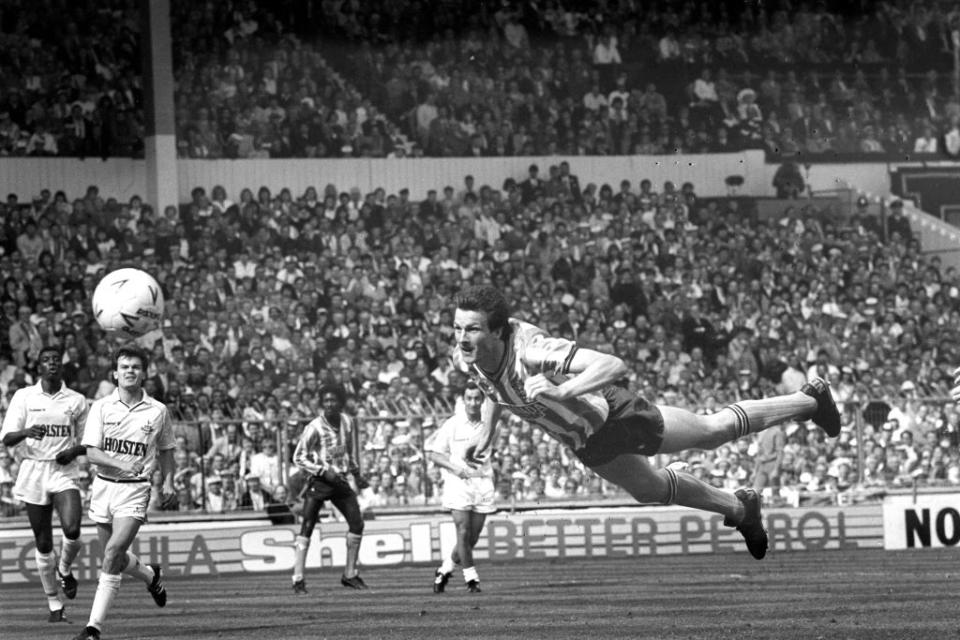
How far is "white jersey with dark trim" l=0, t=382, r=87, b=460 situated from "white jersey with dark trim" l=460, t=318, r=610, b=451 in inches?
224

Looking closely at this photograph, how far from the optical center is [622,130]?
3222cm

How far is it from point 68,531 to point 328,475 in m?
3.73

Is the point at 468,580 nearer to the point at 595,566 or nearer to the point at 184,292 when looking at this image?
the point at 595,566

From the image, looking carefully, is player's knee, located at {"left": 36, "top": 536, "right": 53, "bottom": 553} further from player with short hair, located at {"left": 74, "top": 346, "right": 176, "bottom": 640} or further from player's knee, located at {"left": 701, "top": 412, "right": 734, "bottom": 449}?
player's knee, located at {"left": 701, "top": 412, "right": 734, "bottom": 449}

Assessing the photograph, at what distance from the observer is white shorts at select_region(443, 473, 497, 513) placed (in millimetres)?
17500

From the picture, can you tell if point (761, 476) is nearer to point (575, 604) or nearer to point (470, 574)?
point (470, 574)

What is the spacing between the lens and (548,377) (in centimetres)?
1027

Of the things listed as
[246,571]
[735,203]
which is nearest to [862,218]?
[735,203]

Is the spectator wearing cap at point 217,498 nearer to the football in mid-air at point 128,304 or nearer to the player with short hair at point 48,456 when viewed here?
the player with short hair at point 48,456

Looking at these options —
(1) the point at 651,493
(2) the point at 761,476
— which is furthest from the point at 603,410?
(2) the point at 761,476

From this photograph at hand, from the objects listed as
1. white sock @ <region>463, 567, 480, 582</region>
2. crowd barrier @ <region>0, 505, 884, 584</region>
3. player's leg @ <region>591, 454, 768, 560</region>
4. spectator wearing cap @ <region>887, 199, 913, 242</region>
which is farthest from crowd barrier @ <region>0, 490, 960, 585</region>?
player's leg @ <region>591, 454, 768, 560</region>

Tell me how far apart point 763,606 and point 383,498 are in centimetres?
937

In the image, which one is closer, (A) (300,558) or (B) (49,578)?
(B) (49,578)

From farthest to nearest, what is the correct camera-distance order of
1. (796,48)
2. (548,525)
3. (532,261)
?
(796,48)
(532,261)
(548,525)
